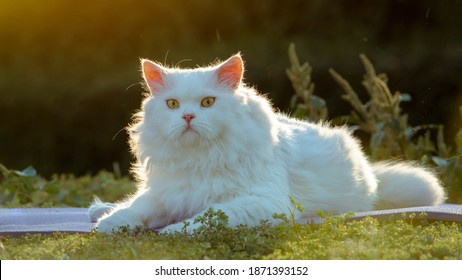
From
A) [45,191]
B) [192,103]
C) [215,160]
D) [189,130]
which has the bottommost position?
[45,191]

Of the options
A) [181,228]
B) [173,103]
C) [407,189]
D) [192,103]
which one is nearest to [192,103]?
[192,103]

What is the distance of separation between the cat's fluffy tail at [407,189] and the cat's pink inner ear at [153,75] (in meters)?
1.52

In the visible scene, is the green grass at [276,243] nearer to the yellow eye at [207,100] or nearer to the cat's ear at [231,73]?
the yellow eye at [207,100]

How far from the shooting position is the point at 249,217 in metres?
3.38

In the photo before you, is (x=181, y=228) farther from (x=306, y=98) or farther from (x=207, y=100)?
(x=306, y=98)

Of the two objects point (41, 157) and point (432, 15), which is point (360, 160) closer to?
point (432, 15)

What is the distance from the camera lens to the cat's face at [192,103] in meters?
3.47

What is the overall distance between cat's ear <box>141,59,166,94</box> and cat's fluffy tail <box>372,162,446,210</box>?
1517mm

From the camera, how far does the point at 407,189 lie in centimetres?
432

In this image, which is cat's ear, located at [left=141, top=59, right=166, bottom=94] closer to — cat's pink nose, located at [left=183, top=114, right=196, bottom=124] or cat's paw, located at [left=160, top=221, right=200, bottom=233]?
cat's pink nose, located at [left=183, top=114, right=196, bottom=124]

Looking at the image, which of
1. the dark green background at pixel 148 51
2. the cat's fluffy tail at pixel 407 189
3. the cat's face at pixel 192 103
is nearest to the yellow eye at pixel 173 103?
the cat's face at pixel 192 103

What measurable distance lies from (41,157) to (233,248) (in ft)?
19.2

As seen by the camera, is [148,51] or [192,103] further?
[148,51]

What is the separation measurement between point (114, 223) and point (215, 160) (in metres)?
0.58
